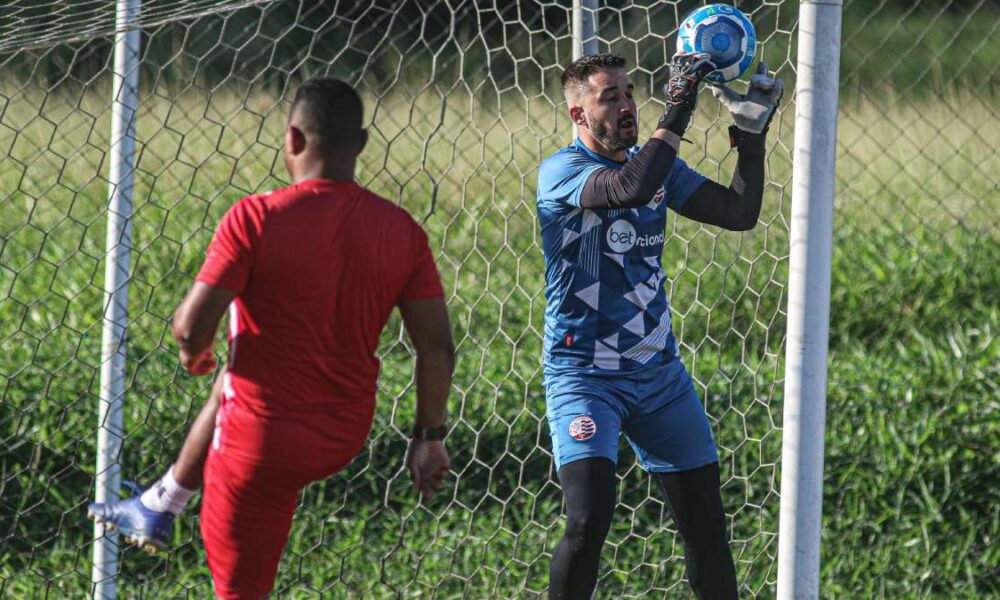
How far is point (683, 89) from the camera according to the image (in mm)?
3332

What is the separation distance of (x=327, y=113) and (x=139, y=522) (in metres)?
1.04

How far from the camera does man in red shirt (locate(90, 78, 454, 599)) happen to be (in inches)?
106

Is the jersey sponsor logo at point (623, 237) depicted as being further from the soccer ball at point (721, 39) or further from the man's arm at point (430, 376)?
the man's arm at point (430, 376)

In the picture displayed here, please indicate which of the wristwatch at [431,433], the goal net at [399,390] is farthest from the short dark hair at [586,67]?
the wristwatch at [431,433]

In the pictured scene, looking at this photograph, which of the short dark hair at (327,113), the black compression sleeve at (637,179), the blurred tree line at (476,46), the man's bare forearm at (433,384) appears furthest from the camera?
the blurred tree line at (476,46)

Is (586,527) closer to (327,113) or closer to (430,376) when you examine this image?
(430,376)

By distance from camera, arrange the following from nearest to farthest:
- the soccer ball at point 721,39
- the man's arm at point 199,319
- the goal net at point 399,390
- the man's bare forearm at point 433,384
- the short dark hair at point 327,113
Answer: the man's arm at point 199,319 < the short dark hair at point 327,113 < the man's bare forearm at point 433,384 < the soccer ball at point 721,39 < the goal net at point 399,390

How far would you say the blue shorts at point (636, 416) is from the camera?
3480 mm

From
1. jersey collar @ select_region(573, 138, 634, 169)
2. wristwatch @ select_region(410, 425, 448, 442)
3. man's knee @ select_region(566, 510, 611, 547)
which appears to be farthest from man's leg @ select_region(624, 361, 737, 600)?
wristwatch @ select_region(410, 425, 448, 442)

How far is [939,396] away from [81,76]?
20.5ft

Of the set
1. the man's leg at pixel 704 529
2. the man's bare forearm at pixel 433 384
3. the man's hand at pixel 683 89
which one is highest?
the man's hand at pixel 683 89

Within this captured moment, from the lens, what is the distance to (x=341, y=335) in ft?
9.14

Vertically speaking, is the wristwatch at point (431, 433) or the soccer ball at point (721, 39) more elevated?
the soccer ball at point (721, 39)

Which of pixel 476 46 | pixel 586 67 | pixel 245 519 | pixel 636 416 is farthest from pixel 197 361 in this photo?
pixel 476 46
